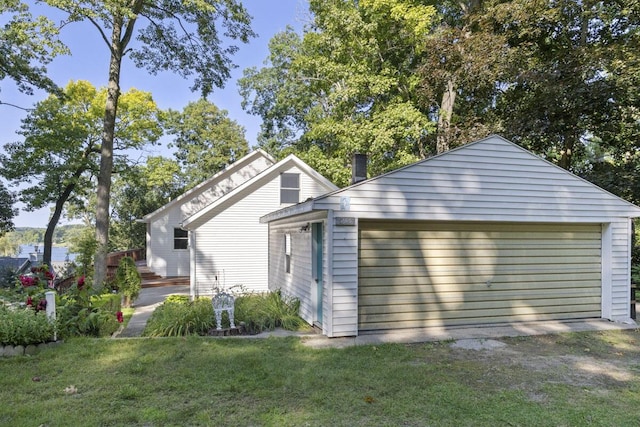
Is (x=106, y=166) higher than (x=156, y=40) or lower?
lower

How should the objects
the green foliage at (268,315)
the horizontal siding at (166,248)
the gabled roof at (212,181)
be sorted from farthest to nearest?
1. the horizontal siding at (166,248)
2. the gabled roof at (212,181)
3. the green foliage at (268,315)

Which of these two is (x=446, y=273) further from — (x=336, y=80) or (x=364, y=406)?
(x=336, y=80)

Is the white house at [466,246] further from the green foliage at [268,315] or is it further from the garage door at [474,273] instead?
the green foliage at [268,315]

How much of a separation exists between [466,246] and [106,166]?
977 centimetres

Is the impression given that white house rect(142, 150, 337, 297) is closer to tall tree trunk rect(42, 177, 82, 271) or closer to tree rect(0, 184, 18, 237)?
tall tree trunk rect(42, 177, 82, 271)

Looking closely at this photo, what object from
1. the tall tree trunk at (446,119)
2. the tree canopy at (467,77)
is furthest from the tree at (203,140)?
the tall tree trunk at (446,119)

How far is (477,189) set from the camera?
23.7 ft

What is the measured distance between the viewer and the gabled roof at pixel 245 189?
12.6m

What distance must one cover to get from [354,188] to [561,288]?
4909 mm

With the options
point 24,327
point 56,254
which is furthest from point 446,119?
point 56,254

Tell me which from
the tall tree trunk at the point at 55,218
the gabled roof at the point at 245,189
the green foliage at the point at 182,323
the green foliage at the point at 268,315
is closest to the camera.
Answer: the green foliage at the point at 182,323

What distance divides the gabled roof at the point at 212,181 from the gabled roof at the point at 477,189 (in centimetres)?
1084

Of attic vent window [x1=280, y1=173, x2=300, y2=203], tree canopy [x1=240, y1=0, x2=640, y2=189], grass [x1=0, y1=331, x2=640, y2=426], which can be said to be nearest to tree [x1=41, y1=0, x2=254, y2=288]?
attic vent window [x1=280, y1=173, x2=300, y2=203]

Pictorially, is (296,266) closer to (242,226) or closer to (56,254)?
(242,226)
